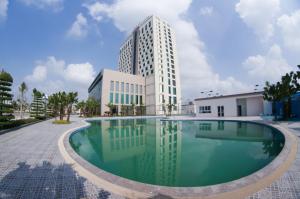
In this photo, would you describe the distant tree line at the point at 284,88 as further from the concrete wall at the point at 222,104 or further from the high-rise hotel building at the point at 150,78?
the high-rise hotel building at the point at 150,78

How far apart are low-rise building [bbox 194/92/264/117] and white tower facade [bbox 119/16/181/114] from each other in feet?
60.3

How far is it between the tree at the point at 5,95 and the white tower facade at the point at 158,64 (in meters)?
38.5

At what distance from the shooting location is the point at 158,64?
1986 inches

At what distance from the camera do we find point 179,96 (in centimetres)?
5472

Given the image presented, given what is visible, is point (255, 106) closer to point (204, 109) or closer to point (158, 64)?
point (204, 109)

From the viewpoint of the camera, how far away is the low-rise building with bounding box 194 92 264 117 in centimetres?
2626

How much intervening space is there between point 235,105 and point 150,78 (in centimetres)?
2872

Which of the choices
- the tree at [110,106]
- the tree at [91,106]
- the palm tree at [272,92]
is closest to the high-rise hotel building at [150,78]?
the tree at [110,106]

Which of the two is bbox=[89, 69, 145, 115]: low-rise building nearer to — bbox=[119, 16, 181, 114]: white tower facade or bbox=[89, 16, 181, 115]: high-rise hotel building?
bbox=[89, 16, 181, 115]: high-rise hotel building

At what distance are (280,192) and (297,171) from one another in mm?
1451

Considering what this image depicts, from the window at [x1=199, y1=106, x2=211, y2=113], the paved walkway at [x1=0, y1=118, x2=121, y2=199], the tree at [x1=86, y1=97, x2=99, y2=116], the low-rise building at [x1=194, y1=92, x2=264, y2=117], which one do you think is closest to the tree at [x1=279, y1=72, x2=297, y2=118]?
the low-rise building at [x1=194, y1=92, x2=264, y2=117]

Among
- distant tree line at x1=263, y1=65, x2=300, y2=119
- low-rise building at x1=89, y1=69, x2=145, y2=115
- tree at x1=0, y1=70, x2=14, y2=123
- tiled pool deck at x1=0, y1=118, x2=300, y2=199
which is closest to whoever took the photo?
tiled pool deck at x1=0, y1=118, x2=300, y2=199

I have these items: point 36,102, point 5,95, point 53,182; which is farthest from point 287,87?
point 36,102

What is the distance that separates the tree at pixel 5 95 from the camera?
11.4 meters
